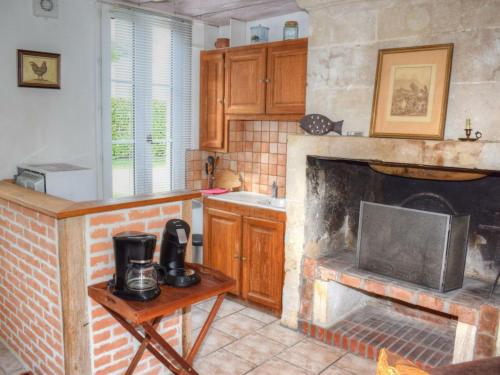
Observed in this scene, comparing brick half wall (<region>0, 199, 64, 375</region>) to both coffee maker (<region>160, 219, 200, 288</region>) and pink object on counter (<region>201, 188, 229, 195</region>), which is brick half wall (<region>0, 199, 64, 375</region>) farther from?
pink object on counter (<region>201, 188, 229, 195</region>)

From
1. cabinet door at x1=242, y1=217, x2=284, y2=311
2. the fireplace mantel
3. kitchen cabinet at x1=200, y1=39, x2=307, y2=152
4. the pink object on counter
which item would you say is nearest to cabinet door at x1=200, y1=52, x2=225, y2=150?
kitchen cabinet at x1=200, y1=39, x2=307, y2=152

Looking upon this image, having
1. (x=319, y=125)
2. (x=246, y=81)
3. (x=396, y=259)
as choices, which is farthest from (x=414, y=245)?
(x=246, y=81)

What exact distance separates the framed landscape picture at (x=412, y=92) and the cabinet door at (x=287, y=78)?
775 mm

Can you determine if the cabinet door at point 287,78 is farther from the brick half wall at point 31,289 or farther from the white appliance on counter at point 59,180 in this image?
the brick half wall at point 31,289

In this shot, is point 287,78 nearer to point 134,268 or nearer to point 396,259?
point 396,259

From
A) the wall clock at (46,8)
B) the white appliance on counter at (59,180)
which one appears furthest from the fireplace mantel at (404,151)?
the wall clock at (46,8)

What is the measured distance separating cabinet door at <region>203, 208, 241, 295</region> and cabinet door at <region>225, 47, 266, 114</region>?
37.1 inches

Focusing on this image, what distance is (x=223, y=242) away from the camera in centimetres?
394

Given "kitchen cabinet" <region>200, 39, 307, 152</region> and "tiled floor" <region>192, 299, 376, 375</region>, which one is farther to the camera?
"kitchen cabinet" <region>200, 39, 307, 152</region>

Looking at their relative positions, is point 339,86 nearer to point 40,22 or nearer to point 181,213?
point 181,213

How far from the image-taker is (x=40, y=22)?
11.0 ft

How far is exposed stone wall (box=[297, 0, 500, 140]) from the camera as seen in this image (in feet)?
8.38

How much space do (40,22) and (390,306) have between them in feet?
11.2

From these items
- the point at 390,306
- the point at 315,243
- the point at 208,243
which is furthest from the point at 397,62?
the point at 208,243
